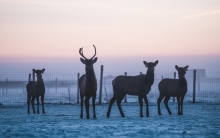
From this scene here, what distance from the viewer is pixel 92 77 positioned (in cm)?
1359

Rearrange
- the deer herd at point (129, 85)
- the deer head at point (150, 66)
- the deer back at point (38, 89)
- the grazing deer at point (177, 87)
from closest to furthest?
the deer herd at point (129, 85)
the deer head at point (150, 66)
the grazing deer at point (177, 87)
the deer back at point (38, 89)

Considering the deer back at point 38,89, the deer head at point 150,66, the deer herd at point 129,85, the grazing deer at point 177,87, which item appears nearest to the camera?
the deer herd at point 129,85

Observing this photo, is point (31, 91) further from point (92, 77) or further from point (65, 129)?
point (65, 129)

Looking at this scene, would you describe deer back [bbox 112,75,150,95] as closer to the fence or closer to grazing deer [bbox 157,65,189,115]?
grazing deer [bbox 157,65,189,115]

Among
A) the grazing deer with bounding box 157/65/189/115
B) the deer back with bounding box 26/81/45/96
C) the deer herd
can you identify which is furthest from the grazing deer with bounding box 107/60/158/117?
the deer back with bounding box 26/81/45/96

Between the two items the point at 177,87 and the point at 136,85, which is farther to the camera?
the point at 177,87

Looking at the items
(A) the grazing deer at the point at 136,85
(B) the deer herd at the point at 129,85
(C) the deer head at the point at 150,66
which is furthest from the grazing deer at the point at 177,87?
(C) the deer head at the point at 150,66

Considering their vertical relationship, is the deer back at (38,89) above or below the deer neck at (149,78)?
below

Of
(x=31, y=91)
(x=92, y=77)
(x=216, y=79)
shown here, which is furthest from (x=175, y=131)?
(x=216, y=79)

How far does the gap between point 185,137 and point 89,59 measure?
20.2 feet

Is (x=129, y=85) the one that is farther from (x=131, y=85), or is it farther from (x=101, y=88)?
(x=101, y=88)

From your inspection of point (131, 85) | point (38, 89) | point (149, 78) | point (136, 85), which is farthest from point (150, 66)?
point (38, 89)

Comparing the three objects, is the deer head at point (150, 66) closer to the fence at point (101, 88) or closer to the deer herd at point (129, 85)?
the deer herd at point (129, 85)

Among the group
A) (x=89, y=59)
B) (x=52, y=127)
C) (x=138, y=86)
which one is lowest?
(x=52, y=127)
